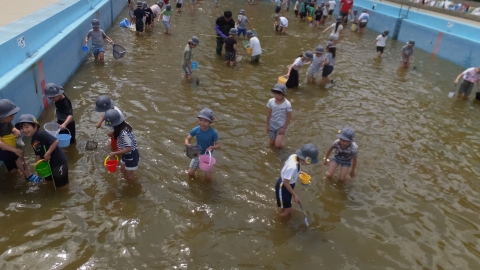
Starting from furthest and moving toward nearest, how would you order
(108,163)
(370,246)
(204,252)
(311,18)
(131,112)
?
1. (311,18)
2. (131,112)
3. (108,163)
4. (370,246)
5. (204,252)

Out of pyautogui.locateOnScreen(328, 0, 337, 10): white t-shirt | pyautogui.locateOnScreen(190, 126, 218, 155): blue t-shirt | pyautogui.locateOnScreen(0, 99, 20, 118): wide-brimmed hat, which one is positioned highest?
pyautogui.locateOnScreen(328, 0, 337, 10): white t-shirt

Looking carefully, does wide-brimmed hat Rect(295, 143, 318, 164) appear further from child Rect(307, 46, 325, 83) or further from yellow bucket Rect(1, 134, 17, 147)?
child Rect(307, 46, 325, 83)

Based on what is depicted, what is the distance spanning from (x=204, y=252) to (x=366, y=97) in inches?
303

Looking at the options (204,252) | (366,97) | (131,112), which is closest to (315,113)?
(366,97)

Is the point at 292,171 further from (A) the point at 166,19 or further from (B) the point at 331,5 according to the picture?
(B) the point at 331,5

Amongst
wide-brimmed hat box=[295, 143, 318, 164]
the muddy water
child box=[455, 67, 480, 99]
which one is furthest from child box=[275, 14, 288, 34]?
wide-brimmed hat box=[295, 143, 318, 164]

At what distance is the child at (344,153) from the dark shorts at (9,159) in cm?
506

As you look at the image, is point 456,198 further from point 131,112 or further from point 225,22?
point 225,22

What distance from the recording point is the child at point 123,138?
17.1 feet

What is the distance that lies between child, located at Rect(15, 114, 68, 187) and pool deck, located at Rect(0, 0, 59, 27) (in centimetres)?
649

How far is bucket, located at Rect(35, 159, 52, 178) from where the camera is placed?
5098 mm

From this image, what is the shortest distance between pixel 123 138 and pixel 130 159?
417mm

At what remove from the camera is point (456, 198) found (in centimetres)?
614

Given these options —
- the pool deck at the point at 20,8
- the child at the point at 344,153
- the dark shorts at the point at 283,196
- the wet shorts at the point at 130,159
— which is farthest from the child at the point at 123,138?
the pool deck at the point at 20,8
